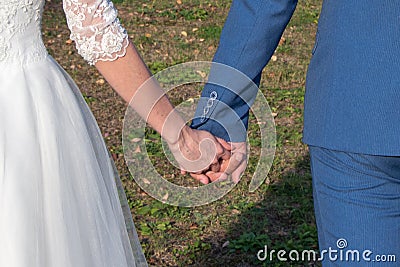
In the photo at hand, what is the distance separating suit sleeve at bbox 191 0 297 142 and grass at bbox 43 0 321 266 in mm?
1784

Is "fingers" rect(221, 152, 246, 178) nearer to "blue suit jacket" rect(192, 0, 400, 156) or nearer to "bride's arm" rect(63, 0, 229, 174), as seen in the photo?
"bride's arm" rect(63, 0, 229, 174)

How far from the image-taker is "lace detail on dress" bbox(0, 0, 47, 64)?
2.41 metres

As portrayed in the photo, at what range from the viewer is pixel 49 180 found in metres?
2.46

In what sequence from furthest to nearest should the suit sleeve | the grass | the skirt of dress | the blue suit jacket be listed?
1. the grass
2. the suit sleeve
3. the skirt of dress
4. the blue suit jacket

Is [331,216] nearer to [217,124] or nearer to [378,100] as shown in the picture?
[378,100]

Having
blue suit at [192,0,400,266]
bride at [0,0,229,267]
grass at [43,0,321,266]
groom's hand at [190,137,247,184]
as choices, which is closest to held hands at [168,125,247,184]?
groom's hand at [190,137,247,184]

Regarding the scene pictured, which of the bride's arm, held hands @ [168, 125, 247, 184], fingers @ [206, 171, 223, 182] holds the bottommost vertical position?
fingers @ [206, 171, 223, 182]

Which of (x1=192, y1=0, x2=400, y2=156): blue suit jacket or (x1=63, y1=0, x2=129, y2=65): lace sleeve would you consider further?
(x1=63, y1=0, x2=129, y2=65): lace sleeve

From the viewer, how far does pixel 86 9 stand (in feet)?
7.99

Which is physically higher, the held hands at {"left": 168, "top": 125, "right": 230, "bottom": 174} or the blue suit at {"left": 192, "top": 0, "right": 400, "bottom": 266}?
the blue suit at {"left": 192, "top": 0, "right": 400, "bottom": 266}

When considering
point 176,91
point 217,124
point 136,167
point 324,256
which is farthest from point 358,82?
point 176,91

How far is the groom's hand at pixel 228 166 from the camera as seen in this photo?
9.73 feet

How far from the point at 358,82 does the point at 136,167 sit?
2.89m
